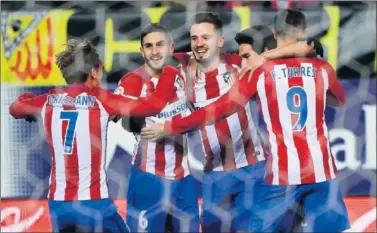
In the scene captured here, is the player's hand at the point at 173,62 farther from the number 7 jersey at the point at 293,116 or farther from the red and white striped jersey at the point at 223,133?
the number 7 jersey at the point at 293,116

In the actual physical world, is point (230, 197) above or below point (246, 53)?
below

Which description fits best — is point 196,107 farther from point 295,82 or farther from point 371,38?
point 371,38

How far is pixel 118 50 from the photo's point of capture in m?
1.59

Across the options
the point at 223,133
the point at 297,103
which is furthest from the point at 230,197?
the point at 297,103

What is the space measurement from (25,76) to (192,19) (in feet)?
1.21

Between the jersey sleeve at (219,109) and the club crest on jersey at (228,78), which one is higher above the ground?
the club crest on jersey at (228,78)

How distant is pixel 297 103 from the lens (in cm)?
154

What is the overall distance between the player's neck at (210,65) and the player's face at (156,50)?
0.23 feet

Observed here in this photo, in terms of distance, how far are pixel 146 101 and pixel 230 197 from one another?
27 centimetres

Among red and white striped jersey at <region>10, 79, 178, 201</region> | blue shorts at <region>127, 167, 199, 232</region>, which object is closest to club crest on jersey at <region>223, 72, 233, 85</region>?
red and white striped jersey at <region>10, 79, 178, 201</region>

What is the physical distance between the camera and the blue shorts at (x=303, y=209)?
1.54 metres

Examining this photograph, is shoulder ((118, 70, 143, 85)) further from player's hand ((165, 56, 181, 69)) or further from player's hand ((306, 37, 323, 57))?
player's hand ((306, 37, 323, 57))

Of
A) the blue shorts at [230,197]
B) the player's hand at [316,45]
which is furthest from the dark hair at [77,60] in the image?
the player's hand at [316,45]

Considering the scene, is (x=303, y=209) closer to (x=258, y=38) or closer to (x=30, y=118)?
(x=258, y=38)
